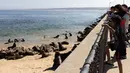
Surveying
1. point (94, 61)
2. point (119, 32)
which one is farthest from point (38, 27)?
point (94, 61)

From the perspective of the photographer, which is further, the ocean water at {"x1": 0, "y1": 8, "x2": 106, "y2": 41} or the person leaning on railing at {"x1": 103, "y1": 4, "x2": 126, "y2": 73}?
the ocean water at {"x1": 0, "y1": 8, "x2": 106, "y2": 41}

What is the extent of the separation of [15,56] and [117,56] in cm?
1380

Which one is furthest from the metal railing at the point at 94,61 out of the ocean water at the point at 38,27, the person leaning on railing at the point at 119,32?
the ocean water at the point at 38,27

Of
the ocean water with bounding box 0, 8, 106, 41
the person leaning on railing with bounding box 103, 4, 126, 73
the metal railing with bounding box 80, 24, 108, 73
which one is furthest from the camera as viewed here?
the ocean water with bounding box 0, 8, 106, 41

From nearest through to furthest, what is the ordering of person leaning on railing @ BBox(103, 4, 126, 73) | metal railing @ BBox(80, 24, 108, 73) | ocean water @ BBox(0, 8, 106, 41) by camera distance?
metal railing @ BBox(80, 24, 108, 73), person leaning on railing @ BBox(103, 4, 126, 73), ocean water @ BBox(0, 8, 106, 41)

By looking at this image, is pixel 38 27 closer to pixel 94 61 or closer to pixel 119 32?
pixel 119 32

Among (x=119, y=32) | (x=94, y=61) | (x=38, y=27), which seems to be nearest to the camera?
(x=94, y=61)

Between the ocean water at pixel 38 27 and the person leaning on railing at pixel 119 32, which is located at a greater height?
the person leaning on railing at pixel 119 32

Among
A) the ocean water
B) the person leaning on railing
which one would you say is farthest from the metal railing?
the ocean water

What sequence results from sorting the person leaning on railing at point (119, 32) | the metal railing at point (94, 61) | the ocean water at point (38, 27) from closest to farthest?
the metal railing at point (94, 61) → the person leaning on railing at point (119, 32) → the ocean water at point (38, 27)

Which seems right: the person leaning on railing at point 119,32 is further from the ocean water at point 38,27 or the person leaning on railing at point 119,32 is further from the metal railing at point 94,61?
the ocean water at point 38,27

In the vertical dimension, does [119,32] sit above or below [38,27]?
above

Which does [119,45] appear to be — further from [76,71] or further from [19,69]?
[19,69]

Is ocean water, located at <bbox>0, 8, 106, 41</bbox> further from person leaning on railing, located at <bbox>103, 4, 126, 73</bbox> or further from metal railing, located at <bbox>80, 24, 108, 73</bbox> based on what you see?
metal railing, located at <bbox>80, 24, 108, 73</bbox>
